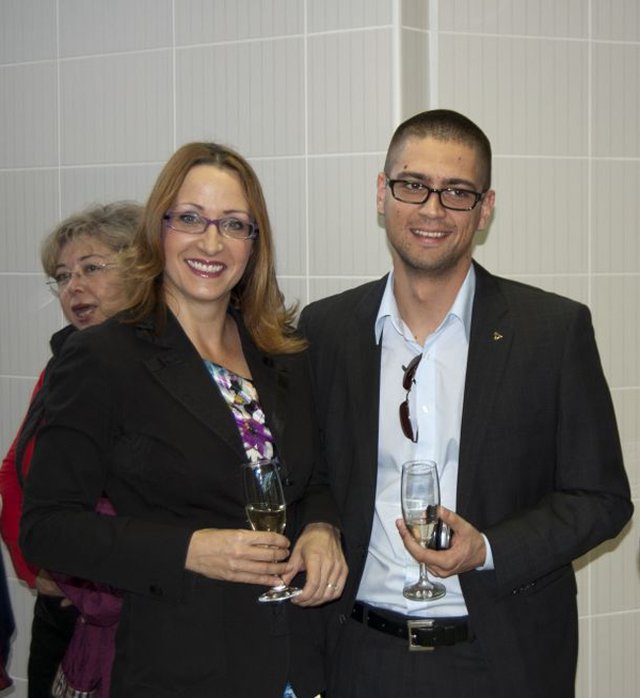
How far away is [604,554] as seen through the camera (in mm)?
3543

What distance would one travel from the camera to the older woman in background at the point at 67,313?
112 inches

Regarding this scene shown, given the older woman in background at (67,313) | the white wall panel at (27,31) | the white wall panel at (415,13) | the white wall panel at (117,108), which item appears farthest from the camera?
the white wall panel at (27,31)

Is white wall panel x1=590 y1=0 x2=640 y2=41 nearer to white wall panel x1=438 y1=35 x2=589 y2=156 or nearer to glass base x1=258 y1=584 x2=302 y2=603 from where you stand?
white wall panel x1=438 y1=35 x2=589 y2=156

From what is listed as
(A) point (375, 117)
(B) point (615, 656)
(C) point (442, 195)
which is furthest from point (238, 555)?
(B) point (615, 656)

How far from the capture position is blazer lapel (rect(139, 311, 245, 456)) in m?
2.11

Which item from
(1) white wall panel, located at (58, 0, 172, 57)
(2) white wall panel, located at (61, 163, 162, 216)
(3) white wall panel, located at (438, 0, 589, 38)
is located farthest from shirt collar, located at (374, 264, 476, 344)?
(1) white wall panel, located at (58, 0, 172, 57)

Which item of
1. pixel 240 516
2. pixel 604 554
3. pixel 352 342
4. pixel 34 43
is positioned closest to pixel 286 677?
pixel 240 516

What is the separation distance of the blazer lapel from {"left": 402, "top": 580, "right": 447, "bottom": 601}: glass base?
435mm

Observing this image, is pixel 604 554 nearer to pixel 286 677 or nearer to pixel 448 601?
pixel 448 601

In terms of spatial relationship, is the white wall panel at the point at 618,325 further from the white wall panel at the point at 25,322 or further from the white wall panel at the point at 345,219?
the white wall panel at the point at 25,322

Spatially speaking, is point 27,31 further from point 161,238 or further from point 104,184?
point 161,238

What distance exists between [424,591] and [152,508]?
1.87ft

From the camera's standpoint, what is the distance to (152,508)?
2.09 meters

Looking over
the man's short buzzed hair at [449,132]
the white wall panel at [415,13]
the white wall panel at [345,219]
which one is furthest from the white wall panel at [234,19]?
the man's short buzzed hair at [449,132]
